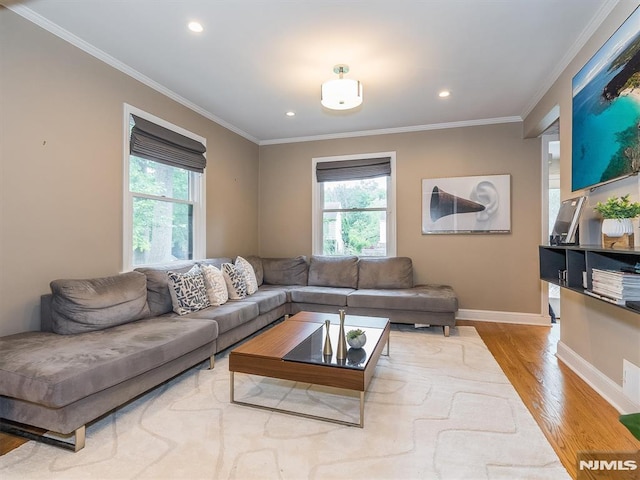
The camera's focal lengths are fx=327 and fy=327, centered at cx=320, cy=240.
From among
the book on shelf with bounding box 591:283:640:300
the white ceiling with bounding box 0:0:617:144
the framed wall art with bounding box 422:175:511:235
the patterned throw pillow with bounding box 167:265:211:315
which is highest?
the white ceiling with bounding box 0:0:617:144

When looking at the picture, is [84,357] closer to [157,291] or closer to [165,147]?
[157,291]

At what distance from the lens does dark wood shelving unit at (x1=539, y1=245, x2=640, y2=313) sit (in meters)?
1.90

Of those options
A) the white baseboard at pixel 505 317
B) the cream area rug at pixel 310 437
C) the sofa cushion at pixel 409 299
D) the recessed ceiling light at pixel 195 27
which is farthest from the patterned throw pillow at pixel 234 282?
the white baseboard at pixel 505 317

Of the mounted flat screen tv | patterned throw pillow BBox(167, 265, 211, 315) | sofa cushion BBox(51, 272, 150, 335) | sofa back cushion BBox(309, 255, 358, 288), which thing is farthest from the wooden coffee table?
the mounted flat screen tv

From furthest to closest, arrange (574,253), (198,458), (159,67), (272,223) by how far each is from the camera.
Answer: (272,223)
(159,67)
(574,253)
(198,458)

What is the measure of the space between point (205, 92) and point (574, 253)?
3.66 m

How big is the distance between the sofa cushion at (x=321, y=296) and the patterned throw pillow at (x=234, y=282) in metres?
0.69

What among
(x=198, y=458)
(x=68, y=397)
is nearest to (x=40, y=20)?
(x=68, y=397)

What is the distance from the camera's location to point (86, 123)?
A: 270 centimetres

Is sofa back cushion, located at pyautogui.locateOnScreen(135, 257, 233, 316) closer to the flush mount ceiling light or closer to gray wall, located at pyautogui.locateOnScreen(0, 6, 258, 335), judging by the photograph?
gray wall, located at pyautogui.locateOnScreen(0, 6, 258, 335)

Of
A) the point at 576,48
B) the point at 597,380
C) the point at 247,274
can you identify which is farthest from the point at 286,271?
the point at 576,48

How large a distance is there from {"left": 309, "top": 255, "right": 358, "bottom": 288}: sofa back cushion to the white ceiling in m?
2.03

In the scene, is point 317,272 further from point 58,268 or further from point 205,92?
point 58,268

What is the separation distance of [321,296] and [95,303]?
236cm
